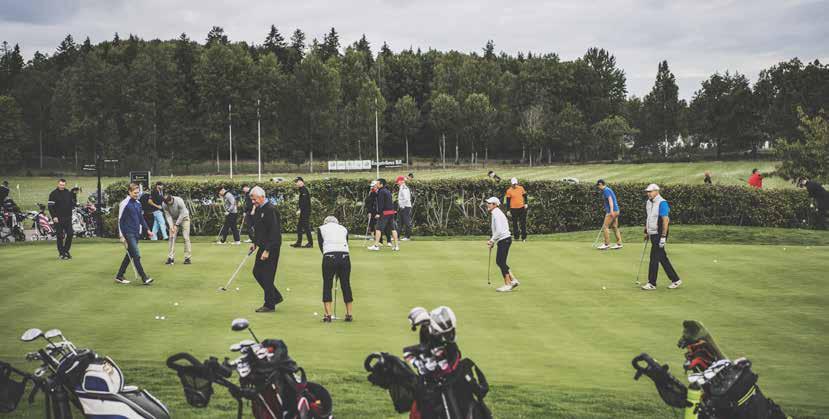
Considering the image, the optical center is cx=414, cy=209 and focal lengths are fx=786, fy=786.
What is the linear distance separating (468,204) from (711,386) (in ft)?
90.1

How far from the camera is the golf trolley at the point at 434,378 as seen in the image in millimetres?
6047

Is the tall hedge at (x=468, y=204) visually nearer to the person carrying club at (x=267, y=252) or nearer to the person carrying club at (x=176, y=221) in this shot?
the person carrying club at (x=176, y=221)

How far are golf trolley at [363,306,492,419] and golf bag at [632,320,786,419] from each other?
1345mm

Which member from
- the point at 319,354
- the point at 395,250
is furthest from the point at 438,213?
the point at 319,354

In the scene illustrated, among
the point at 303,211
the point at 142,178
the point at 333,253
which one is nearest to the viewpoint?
the point at 333,253

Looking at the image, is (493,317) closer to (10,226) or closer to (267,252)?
(267,252)

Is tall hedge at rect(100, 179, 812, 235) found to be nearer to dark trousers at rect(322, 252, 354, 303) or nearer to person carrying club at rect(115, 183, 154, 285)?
person carrying club at rect(115, 183, 154, 285)

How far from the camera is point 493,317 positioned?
14.5m

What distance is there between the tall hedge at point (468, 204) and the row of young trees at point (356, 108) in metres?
67.5

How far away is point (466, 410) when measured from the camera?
612cm

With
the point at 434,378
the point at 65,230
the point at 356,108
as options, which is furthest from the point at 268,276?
the point at 356,108

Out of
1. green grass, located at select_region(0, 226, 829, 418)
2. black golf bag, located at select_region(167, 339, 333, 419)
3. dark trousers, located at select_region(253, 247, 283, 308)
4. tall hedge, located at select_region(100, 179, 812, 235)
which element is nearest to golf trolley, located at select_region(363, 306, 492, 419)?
black golf bag, located at select_region(167, 339, 333, 419)

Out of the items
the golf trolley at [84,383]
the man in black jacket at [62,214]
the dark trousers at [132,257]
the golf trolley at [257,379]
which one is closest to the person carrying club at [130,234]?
the dark trousers at [132,257]

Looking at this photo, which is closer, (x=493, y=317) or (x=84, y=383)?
(x=84, y=383)
